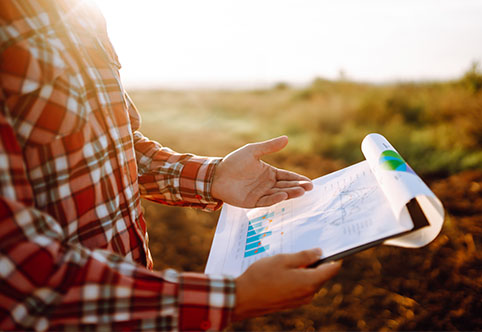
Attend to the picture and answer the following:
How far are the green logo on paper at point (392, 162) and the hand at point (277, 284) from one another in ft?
1.23

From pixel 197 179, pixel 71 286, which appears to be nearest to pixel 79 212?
pixel 71 286

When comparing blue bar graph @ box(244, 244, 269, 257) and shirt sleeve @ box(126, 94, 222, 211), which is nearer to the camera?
blue bar graph @ box(244, 244, 269, 257)

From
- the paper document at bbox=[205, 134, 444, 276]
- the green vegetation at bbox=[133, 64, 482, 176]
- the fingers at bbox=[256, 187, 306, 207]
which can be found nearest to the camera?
the paper document at bbox=[205, 134, 444, 276]

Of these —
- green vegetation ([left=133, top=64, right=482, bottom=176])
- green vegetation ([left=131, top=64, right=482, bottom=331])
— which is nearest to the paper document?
green vegetation ([left=131, top=64, right=482, bottom=331])

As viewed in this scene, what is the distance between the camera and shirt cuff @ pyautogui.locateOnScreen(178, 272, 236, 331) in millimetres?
659

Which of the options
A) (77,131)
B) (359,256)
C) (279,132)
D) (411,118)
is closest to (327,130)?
(279,132)

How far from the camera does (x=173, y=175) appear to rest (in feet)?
3.81

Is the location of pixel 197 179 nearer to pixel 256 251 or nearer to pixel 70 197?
pixel 256 251

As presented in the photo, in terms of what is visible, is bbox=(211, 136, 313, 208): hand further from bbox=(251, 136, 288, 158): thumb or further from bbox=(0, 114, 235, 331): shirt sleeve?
bbox=(0, 114, 235, 331): shirt sleeve

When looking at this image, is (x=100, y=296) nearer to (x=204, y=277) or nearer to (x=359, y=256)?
(x=204, y=277)

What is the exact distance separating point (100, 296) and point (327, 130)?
676cm

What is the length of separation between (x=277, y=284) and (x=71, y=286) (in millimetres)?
415

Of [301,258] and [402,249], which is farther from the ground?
[301,258]

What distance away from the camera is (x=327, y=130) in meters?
6.94
